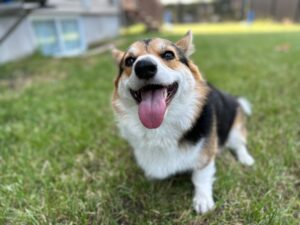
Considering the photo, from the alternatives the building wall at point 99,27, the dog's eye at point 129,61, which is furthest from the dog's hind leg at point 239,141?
the building wall at point 99,27

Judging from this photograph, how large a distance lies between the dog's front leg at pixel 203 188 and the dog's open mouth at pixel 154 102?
0.49 meters

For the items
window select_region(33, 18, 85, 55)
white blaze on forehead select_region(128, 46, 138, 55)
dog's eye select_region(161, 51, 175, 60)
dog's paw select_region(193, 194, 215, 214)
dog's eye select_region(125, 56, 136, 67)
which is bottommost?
window select_region(33, 18, 85, 55)

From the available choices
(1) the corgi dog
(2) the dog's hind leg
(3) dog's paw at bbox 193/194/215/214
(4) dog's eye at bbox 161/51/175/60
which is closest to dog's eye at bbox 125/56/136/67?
(1) the corgi dog

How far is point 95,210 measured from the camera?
182 cm

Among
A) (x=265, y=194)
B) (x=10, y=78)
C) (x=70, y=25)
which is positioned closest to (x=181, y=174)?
(x=265, y=194)

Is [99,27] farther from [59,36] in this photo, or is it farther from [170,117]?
[170,117]

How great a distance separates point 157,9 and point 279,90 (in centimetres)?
1348

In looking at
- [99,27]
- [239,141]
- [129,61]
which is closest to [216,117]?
[239,141]

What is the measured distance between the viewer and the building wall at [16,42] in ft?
17.9

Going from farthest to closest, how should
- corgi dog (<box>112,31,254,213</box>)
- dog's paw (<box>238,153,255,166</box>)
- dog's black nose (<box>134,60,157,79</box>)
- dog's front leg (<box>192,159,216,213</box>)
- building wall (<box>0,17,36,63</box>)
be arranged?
building wall (<box>0,17,36,63</box>)
dog's paw (<box>238,153,255,166</box>)
dog's front leg (<box>192,159,216,213</box>)
corgi dog (<box>112,31,254,213</box>)
dog's black nose (<box>134,60,157,79</box>)

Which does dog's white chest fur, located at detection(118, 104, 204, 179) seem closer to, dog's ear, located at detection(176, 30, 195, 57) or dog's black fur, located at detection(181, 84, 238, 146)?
dog's black fur, located at detection(181, 84, 238, 146)

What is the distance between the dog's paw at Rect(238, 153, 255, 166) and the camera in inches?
87.5

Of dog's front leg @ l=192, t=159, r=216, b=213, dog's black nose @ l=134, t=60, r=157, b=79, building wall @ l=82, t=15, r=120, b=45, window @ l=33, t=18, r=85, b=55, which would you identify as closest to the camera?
dog's black nose @ l=134, t=60, r=157, b=79

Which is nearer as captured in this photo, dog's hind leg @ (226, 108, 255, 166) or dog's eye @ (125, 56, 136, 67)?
dog's eye @ (125, 56, 136, 67)
